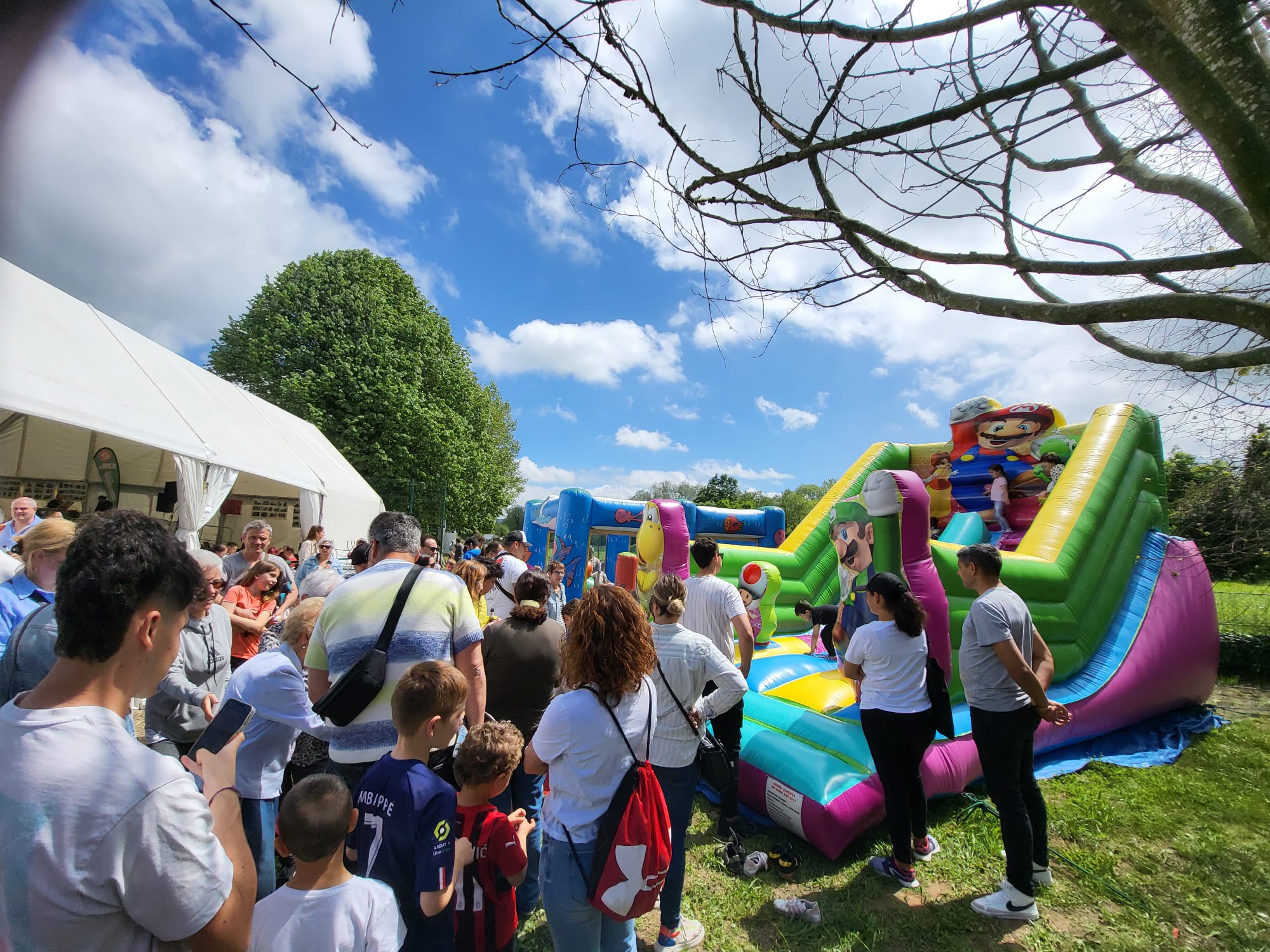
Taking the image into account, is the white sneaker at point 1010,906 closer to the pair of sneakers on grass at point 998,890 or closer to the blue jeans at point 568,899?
the pair of sneakers on grass at point 998,890

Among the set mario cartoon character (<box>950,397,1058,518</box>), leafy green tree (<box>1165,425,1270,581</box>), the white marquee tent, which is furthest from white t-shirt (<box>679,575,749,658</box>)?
the white marquee tent

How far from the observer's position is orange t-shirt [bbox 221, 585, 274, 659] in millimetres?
3707

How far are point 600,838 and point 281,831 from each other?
0.87 metres

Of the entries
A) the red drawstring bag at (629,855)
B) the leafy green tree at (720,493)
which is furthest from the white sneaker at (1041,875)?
the leafy green tree at (720,493)

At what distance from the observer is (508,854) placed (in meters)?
1.92

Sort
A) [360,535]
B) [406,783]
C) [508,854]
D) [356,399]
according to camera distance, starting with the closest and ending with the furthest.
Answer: [406,783], [508,854], [360,535], [356,399]

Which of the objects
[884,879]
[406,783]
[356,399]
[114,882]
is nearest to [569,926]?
[406,783]

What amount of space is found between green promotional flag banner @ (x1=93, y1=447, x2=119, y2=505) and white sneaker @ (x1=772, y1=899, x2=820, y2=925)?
14405 millimetres

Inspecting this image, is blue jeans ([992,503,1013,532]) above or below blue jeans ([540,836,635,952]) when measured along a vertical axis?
above

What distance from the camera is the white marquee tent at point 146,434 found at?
7.02 m

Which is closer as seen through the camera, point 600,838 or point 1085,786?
point 600,838

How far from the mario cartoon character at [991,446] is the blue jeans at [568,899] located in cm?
724

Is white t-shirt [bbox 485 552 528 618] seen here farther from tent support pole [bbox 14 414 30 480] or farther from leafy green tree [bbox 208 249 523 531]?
leafy green tree [bbox 208 249 523 531]

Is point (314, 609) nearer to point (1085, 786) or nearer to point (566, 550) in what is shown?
point (1085, 786)
